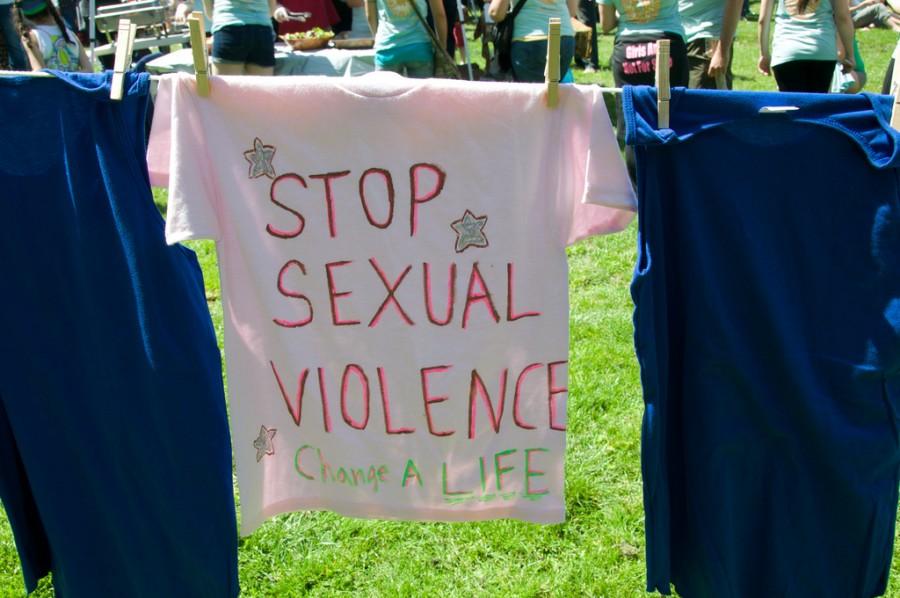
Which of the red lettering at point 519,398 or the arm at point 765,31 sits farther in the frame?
the arm at point 765,31

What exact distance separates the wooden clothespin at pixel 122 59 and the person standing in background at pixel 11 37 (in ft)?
15.3

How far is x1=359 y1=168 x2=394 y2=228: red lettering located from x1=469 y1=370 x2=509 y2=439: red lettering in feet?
1.27

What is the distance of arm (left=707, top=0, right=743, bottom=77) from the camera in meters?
4.51

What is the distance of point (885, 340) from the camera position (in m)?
1.75


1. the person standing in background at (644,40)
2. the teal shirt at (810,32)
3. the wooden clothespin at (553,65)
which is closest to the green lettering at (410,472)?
the wooden clothespin at (553,65)

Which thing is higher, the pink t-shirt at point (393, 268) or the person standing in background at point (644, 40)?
the person standing in background at point (644, 40)

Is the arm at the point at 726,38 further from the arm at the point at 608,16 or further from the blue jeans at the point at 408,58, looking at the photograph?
the blue jeans at the point at 408,58

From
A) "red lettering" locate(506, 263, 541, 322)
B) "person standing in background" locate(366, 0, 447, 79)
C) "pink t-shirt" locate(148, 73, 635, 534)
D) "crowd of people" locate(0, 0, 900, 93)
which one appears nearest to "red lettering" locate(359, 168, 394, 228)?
"pink t-shirt" locate(148, 73, 635, 534)

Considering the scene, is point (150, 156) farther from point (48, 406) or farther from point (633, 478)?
point (633, 478)

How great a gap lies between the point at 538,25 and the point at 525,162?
406 cm

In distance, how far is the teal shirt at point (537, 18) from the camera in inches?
216

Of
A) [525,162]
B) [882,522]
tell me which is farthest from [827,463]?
[525,162]

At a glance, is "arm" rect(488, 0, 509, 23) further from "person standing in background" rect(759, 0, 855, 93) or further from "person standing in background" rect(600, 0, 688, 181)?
"person standing in background" rect(759, 0, 855, 93)

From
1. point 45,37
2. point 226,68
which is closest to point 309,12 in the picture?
point 226,68
